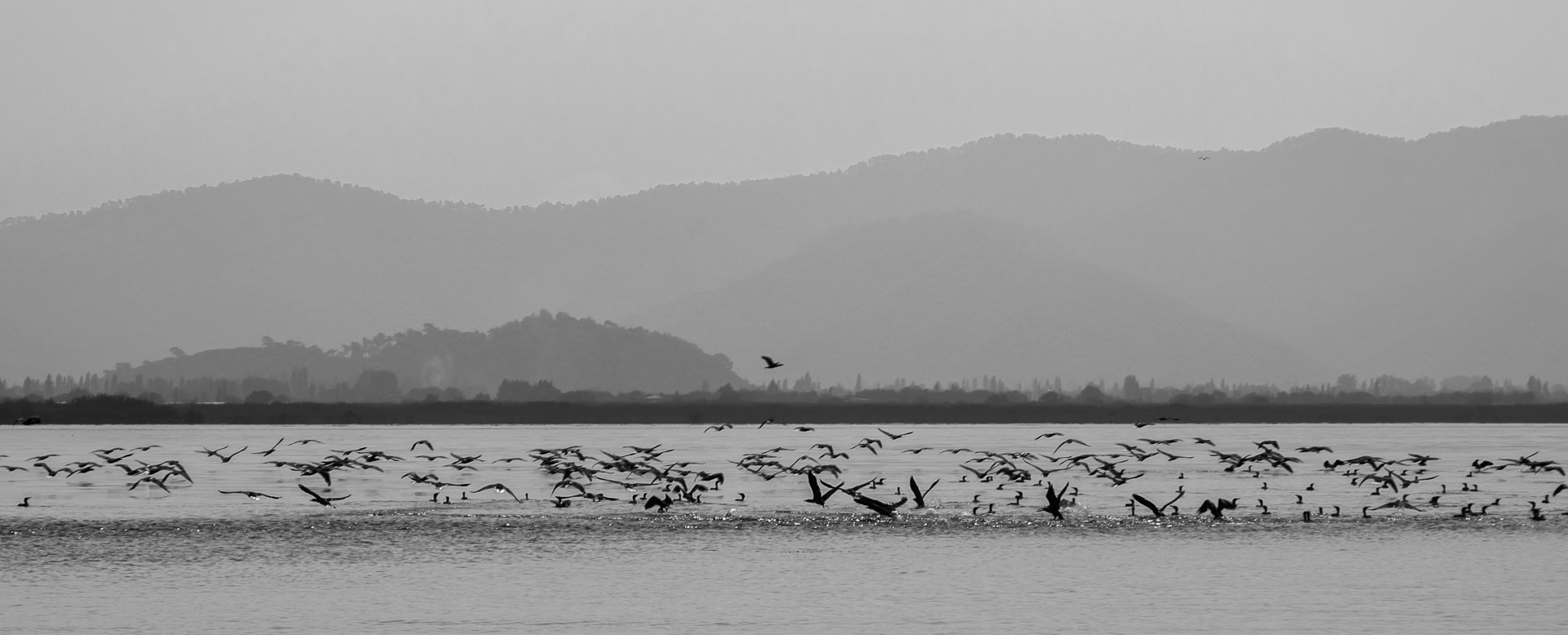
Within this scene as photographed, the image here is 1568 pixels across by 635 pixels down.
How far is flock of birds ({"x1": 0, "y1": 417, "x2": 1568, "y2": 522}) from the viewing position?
52.2 metres

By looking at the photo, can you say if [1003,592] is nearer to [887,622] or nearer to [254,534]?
[887,622]

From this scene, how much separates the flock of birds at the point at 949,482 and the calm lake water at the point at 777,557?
0.38 metres

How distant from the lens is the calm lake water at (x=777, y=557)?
31109mm

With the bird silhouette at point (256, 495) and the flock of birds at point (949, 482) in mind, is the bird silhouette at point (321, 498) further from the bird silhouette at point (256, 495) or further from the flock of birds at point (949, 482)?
the bird silhouette at point (256, 495)

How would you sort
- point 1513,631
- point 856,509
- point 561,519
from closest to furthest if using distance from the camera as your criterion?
point 1513,631 → point 561,519 → point 856,509

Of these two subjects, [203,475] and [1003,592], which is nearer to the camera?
[1003,592]

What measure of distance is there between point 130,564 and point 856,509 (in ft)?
69.0

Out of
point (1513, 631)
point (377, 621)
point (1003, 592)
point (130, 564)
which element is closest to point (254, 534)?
point (130, 564)

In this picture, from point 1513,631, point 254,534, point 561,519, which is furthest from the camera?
point 561,519

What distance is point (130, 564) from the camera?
126ft

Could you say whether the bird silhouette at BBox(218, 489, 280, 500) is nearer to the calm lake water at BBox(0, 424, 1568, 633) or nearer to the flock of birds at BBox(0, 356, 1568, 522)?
the flock of birds at BBox(0, 356, 1568, 522)

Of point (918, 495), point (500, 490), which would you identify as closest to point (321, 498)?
point (500, 490)

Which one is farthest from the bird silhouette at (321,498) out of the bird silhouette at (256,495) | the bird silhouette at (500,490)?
the bird silhouette at (500,490)

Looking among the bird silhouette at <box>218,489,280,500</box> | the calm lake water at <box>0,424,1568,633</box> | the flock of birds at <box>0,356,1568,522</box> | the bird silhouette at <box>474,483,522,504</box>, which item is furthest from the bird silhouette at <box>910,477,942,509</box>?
the bird silhouette at <box>218,489,280,500</box>
